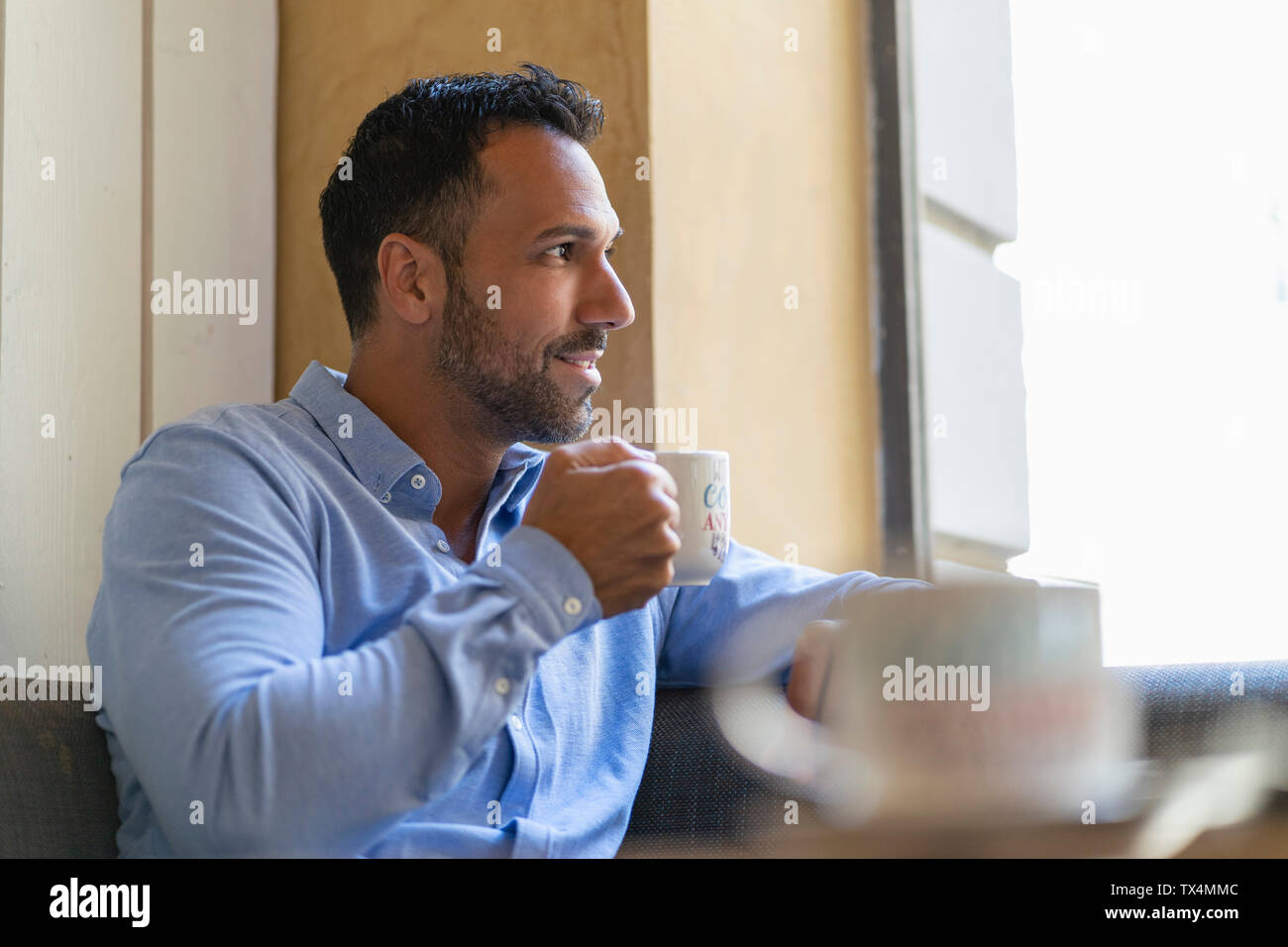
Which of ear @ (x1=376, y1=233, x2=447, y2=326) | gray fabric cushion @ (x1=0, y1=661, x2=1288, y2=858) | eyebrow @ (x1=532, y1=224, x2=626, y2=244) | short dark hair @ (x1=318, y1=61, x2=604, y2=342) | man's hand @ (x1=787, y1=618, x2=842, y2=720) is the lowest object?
gray fabric cushion @ (x1=0, y1=661, x2=1288, y2=858)

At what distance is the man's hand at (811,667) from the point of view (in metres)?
0.93

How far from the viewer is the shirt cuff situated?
697mm

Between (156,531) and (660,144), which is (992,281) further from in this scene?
(156,531)

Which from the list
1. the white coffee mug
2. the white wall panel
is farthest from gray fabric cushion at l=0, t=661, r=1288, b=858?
the white wall panel

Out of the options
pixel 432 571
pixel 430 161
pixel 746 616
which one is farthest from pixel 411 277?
pixel 746 616

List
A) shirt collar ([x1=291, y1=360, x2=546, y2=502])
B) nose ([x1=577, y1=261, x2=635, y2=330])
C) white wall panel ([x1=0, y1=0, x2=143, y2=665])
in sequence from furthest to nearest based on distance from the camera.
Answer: white wall panel ([x1=0, y1=0, x2=143, y2=665])
nose ([x1=577, y1=261, x2=635, y2=330])
shirt collar ([x1=291, y1=360, x2=546, y2=502])

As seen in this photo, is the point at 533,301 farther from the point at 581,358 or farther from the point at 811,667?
the point at 811,667

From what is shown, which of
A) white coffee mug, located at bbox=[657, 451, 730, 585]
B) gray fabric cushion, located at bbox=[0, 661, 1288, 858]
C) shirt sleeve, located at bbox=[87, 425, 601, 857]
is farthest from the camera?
white coffee mug, located at bbox=[657, 451, 730, 585]

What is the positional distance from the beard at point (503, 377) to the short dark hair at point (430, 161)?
0.07 m

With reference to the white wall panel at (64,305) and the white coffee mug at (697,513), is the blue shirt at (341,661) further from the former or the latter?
the white wall panel at (64,305)

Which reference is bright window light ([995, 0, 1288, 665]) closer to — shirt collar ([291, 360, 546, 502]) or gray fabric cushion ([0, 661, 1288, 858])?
gray fabric cushion ([0, 661, 1288, 858])

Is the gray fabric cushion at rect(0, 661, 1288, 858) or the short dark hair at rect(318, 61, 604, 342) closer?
Result: the gray fabric cushion at rect(0, 661, 1288, 858)

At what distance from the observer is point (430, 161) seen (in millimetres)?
1118
